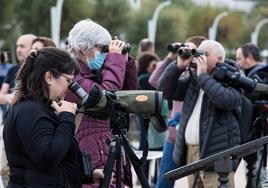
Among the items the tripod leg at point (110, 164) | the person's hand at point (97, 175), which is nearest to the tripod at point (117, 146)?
the tripod leg at point (110, 164)

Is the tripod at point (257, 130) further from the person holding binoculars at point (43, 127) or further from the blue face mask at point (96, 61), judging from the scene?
the person holding binoculars at point (43, 127)

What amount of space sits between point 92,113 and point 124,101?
0.90ft

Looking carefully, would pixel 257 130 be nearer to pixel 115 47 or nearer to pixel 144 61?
pixel 115 47

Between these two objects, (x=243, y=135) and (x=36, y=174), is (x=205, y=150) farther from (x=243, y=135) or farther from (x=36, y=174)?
(x=36, y=174)

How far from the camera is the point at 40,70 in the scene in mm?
3641

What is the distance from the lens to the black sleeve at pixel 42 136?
3463 mm

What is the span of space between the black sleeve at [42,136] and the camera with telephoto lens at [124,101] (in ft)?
0.62

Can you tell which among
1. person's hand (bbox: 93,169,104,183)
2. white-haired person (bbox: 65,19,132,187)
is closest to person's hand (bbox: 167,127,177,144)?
white-haired person (bbox: 65,19,132,187)

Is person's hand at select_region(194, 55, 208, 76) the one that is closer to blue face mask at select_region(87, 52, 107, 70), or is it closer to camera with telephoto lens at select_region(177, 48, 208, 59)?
camera with telephoto lens at select_region(177, 48, 208, 59)

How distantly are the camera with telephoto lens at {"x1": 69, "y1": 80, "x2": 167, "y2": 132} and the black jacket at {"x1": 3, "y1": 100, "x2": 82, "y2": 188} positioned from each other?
131 millimetres

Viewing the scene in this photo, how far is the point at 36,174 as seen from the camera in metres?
3.55

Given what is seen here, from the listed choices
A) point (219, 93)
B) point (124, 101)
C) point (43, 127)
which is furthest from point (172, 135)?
point (43, 127)

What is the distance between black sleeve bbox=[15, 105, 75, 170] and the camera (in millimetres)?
3463

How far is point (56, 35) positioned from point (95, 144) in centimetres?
1573
